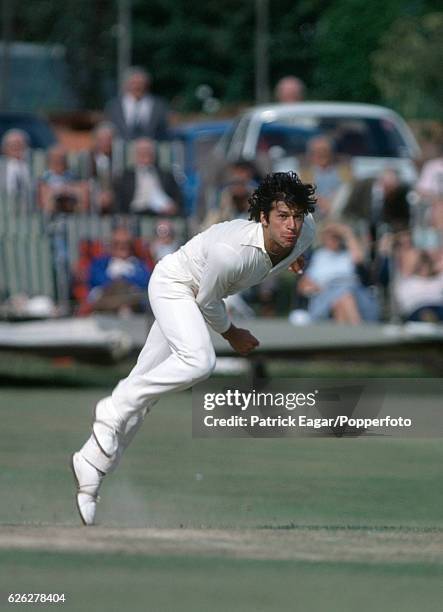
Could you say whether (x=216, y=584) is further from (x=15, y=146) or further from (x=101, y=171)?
(x=101, y=171)

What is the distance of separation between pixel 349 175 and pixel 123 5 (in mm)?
46618

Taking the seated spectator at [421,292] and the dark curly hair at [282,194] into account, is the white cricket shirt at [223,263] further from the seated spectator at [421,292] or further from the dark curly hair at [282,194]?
the seated spectator at [421,292]

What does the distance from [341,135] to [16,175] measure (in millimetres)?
5979

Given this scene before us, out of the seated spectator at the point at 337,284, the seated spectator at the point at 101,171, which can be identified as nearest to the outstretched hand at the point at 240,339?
the seated spectator at the point at 337,284

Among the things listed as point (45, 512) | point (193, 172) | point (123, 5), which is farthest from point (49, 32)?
point (45, 512)

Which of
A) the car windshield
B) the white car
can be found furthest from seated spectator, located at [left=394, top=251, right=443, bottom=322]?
the car windshield

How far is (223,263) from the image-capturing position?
337 inches

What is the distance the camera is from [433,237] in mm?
18359

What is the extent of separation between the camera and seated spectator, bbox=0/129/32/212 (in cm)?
1848

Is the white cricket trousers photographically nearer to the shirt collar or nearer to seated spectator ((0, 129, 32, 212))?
the shirt collar

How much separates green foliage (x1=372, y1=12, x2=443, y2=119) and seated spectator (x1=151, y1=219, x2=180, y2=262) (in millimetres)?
23680

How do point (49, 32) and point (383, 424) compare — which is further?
point (49, 32)

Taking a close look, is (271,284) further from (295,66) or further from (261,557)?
(295,66)

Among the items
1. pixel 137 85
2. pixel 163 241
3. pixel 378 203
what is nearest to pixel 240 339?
pixel 163 241
